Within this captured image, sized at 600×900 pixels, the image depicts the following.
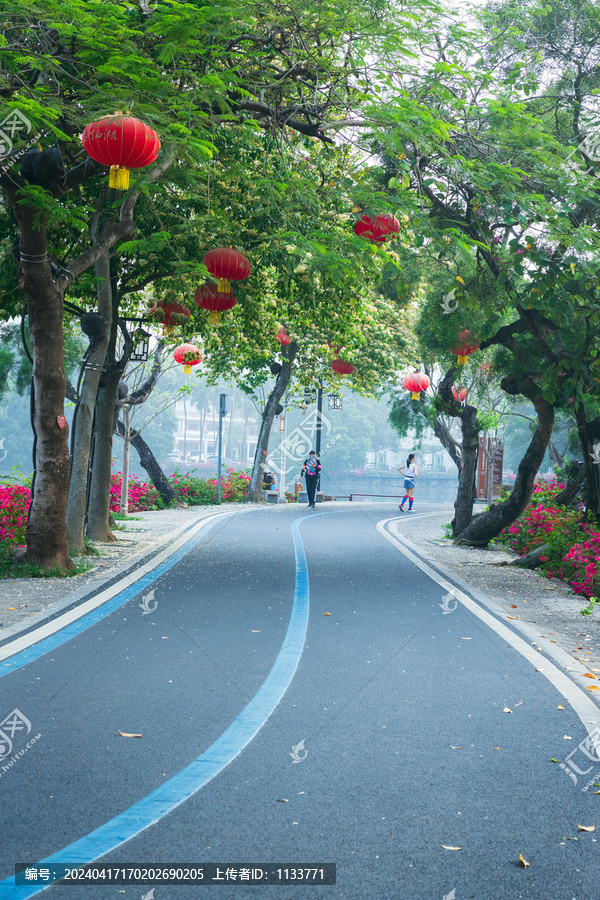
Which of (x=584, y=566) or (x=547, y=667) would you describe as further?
(x=584, y=566)

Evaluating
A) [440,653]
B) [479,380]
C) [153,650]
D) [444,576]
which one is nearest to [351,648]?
[440,653]

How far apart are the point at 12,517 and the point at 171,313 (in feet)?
14.3

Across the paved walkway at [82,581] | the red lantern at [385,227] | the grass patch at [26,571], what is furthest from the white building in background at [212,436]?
the red lantern at [385,227]

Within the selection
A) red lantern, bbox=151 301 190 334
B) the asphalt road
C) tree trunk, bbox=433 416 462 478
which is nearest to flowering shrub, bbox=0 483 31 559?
red lantern, bbox=151 301 190 334

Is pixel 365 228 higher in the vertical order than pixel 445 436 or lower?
higher

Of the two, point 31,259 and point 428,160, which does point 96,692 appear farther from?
point 428,160

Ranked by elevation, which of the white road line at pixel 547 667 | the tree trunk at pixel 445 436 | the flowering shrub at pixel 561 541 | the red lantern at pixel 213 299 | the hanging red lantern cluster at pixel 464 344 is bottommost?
the white road line at pixel 547 667

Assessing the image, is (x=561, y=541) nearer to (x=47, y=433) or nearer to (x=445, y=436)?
(x=47, y=433)

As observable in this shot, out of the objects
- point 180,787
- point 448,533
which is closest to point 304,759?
point 180,787

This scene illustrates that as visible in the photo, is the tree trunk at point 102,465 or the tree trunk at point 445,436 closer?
the tree trunk at point 102,465

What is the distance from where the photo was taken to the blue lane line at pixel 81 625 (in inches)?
251

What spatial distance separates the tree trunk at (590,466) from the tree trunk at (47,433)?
8.04m

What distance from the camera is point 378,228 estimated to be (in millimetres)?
10461

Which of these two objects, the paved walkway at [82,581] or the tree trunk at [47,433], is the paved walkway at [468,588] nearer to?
the paved walkway at [82,581]
